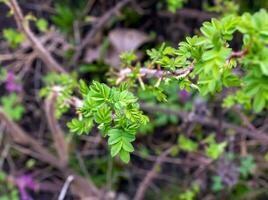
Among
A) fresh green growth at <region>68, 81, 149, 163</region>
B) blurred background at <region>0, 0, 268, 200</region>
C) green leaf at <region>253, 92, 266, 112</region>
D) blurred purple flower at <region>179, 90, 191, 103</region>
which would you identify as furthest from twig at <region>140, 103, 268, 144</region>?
green leaf at <region>253, 92, 266, 112</region>

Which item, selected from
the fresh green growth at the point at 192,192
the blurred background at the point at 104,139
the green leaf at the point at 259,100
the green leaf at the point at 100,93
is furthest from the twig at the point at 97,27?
the green leaf at the point at 259,100

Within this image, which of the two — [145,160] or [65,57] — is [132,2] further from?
[145,160]

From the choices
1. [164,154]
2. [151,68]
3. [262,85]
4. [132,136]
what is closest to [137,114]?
[132,136]

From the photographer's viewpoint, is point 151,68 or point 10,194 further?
point 10,194

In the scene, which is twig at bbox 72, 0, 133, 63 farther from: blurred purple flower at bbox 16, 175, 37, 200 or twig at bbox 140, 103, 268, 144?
blurred purple flower at bbox 16, 175, 37, 200

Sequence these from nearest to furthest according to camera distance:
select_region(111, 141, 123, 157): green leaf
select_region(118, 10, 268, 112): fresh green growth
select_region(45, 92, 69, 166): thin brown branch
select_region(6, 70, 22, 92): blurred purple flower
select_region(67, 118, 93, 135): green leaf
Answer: select_region(118, 10, 268, 112): fresh green growth
select_region(111, 141, 123, 157): green leaf
select_region(67, 118, 93, 135): green leaf
select_region(45, 92, 69, 166): thin brown branch
select_region(6, 70, 22, 92): blurred purple flower

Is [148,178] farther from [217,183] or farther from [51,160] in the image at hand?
[51,160]
